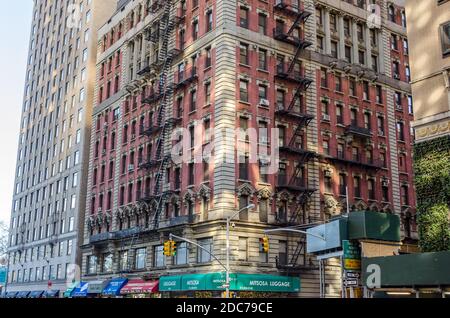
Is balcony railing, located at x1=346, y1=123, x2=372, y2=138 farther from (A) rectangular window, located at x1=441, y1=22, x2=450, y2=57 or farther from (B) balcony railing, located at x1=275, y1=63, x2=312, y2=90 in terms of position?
(A) rectangular window, located at x1=441, y1=22, x2=450, y2=57

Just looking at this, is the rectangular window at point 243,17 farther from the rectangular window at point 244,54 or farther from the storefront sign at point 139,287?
the storefront sign at point 139,287

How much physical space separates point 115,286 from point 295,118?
85.1ft

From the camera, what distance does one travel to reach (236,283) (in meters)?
41.7

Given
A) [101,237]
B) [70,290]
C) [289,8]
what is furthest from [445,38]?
[70,290]

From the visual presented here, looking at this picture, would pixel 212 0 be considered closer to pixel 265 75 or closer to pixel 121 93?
pixel 265 75

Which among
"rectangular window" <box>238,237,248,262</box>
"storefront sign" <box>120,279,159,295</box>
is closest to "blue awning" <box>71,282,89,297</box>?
"storefront sign" <box>120,279,159,295</box>

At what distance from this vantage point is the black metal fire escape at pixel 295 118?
48.4 metres

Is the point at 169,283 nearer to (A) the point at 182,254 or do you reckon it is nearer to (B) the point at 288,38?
(A) the point at 182,254

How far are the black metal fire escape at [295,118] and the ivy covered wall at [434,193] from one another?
17.4 m

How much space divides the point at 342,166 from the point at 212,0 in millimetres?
21496

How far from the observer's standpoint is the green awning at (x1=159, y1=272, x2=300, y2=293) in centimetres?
4191

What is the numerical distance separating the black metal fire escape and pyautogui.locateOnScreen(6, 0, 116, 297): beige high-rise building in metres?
34.9

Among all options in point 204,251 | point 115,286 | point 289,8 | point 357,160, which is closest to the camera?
point 204,251
